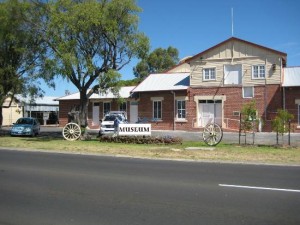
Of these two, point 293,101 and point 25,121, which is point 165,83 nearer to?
point 293,101

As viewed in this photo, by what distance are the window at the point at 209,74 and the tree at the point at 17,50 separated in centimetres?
1301

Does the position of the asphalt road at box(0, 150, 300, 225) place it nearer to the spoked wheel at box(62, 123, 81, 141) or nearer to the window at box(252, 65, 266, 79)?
the spoked wheel at box(62, 123, 81, 141)

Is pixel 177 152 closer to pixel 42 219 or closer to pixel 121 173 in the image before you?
pixel 121 173

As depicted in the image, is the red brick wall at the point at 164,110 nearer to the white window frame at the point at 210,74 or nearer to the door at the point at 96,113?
the white window frame at the point at 210,74

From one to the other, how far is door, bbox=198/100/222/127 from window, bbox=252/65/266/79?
3.42m

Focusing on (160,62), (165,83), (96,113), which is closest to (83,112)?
(165,83)

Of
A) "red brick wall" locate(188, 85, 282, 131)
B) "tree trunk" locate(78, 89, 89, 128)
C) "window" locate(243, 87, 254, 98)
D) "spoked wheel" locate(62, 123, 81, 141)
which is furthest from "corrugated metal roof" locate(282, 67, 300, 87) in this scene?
"spoked wheel" locate(62, 123, 81, 141)

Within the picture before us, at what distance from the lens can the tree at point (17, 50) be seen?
83.4ft

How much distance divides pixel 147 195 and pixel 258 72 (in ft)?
81.4

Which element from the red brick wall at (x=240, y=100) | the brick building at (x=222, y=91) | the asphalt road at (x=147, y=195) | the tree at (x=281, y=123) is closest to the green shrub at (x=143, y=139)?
the tree at (x=281, y=123)

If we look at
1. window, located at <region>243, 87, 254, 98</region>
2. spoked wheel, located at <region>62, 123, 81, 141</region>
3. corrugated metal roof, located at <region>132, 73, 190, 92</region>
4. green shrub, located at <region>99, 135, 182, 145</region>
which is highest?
corrugated metal roof, located at <region>132, 73, 190, 92</region>

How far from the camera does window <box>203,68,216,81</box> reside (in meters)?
32.8

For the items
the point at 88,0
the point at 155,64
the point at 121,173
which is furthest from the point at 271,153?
the point at 155,64

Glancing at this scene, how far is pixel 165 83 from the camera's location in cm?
3609
